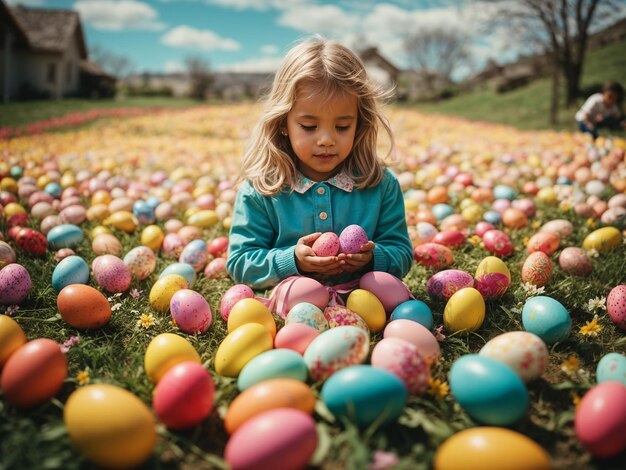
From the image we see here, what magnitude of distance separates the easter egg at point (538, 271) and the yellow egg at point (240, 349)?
5.85 feet

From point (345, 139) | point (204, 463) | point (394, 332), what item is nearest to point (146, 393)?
point (204, 463)

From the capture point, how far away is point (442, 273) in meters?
2.66

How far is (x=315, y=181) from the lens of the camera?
2758mm

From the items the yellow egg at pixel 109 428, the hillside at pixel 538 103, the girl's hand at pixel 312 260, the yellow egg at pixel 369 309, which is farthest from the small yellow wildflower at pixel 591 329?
the hillside at pixel 538 103

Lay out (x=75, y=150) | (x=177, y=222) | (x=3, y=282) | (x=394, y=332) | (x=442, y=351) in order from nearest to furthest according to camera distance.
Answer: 1. (x=394, y=332)
2. (x=442, y=351)
3. (x=3, y=282)
4. (x=177, y=222)
5. (x=75, y=150)

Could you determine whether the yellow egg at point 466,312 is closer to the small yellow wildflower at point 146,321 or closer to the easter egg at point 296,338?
the easter egg at point 296,338

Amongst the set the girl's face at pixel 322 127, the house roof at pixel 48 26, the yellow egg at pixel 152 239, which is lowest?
the yellow egg at pixel 152 239

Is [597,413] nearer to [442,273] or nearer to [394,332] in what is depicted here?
[394,332]

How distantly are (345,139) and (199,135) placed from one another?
869 centimetres

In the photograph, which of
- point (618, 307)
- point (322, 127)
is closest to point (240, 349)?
point (322, 127)

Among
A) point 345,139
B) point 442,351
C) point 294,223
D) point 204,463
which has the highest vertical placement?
point 345,139

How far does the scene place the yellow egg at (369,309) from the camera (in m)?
2.27

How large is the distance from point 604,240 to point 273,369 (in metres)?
2.80

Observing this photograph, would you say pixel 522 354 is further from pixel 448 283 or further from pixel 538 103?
pixel 538 103
